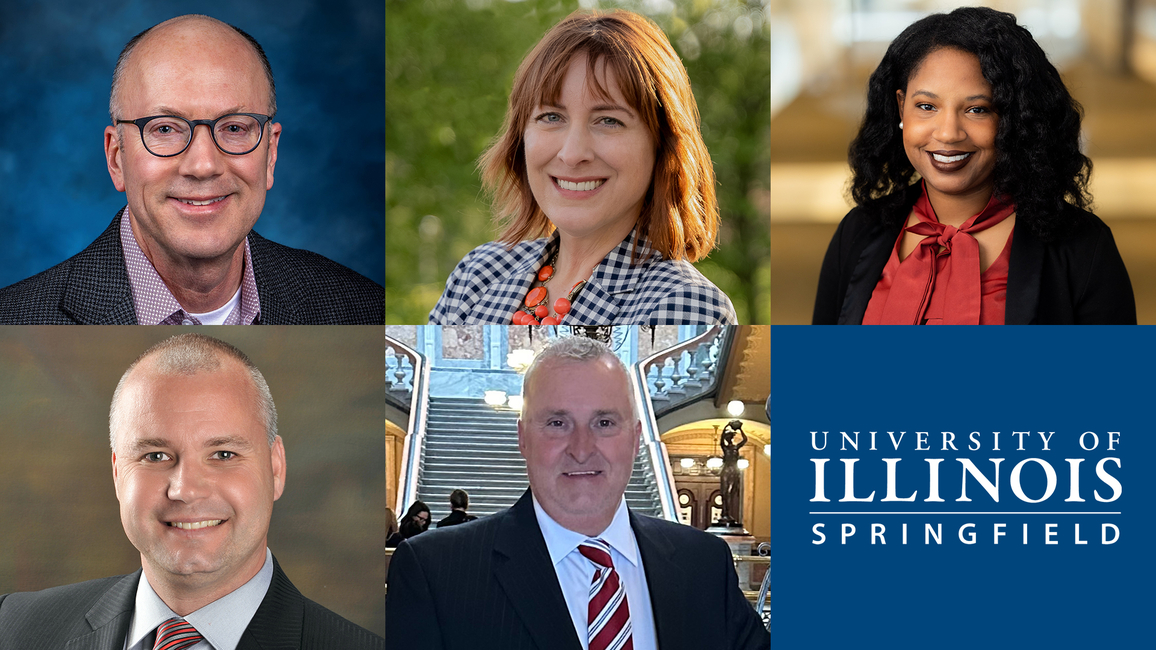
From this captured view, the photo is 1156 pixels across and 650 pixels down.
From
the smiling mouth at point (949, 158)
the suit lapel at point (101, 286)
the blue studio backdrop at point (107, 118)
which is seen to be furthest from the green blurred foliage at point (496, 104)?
the suit lapel at point (101, 286)

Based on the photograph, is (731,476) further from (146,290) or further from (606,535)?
(146,290)

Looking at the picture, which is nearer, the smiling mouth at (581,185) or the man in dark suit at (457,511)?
the smiling mouth at (581,185)

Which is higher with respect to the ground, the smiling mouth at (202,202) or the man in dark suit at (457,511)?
the smiling mouth at (202,202)

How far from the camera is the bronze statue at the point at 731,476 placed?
12.2ft

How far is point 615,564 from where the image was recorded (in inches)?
147

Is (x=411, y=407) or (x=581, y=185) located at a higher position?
(x=581, y=185)

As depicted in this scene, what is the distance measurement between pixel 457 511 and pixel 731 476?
1.00 metres

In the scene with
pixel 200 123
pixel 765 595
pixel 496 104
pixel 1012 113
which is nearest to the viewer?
pixel 1012 113

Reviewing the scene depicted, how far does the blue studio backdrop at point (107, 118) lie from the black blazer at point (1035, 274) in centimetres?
172

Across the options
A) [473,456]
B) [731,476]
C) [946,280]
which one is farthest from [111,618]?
[946,280]

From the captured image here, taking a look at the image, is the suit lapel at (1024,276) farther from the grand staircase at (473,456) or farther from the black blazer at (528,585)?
the grand staircase at (473,456)

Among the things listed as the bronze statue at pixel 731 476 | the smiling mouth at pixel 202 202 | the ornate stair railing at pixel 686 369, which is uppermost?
the smiling mouth at pixel 202 202

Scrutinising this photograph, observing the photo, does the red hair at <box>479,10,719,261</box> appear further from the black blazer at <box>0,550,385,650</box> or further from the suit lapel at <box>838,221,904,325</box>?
the black blazer at <box>0,550,385,650</box>

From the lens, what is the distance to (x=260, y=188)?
12.3 feet
